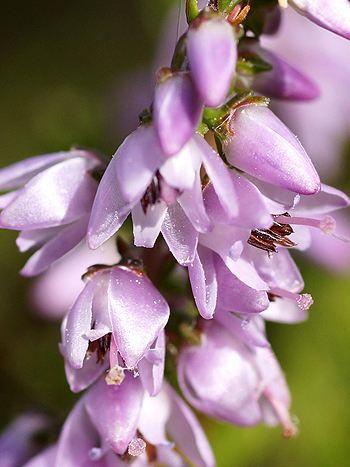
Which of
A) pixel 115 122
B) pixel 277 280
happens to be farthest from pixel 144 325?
pixel 115 122

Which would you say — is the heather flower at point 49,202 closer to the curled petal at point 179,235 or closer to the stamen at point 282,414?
the curled petal at point 179,235

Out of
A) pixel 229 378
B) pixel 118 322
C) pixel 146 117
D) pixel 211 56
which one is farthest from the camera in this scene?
pixel 229 378

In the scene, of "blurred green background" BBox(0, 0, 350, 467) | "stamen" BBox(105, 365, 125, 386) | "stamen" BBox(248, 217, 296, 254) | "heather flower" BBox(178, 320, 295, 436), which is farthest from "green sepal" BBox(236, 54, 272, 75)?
"blurred green background" BBox(0, 0, 350, 467)

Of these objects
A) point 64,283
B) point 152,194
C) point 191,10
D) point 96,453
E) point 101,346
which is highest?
Answer: point 191,10

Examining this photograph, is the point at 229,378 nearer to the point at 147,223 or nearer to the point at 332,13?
the point at 147,223

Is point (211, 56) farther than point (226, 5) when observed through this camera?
No

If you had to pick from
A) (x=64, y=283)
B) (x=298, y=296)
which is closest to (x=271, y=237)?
(x=298, y=296)

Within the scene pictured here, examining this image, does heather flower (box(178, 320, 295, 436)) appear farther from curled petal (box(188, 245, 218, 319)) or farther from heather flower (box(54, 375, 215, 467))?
curled petal (box(188, 245, 218, 319))

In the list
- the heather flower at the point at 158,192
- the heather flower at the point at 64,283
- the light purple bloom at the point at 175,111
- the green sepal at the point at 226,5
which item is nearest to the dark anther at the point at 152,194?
the heather flower at the point at 158,192
